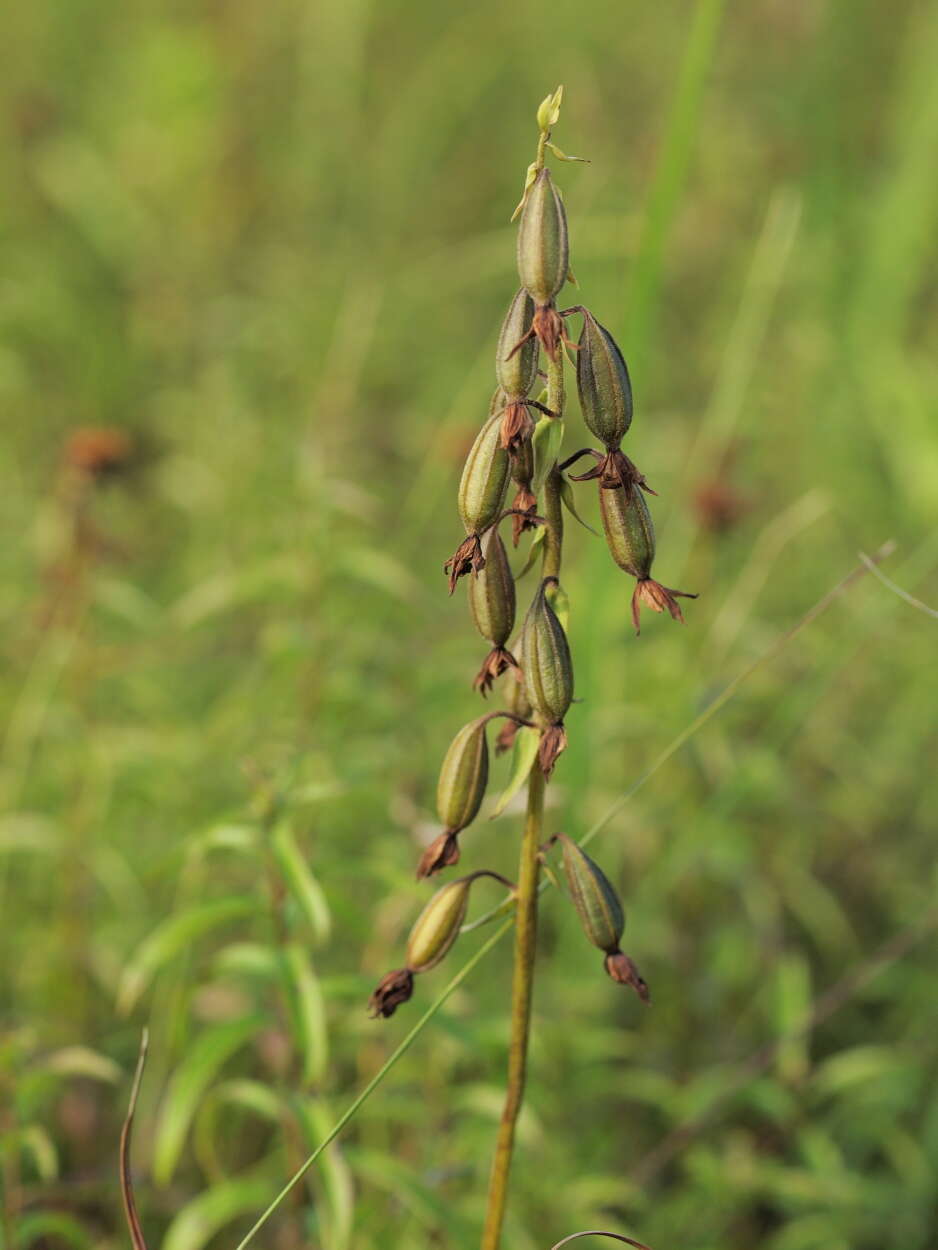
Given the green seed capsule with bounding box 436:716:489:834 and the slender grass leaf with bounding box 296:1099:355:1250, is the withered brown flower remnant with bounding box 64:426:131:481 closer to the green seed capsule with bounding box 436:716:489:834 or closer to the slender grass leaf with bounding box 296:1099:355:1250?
the slender grass leaf with bounding box 296:1099:355:1250

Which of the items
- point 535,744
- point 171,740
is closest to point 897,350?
point 171,740

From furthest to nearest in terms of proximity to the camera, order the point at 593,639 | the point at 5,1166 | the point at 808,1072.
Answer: the point at 808,1072 → the point at 593,639 → the point at 5,1166

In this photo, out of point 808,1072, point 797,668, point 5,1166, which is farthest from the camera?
point 797,668

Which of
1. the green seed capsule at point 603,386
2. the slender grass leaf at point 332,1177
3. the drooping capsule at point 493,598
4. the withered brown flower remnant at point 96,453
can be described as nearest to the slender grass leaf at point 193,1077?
the slender grass leaf at point 332,1177

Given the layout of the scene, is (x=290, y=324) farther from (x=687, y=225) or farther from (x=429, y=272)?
(x=687, y=225)

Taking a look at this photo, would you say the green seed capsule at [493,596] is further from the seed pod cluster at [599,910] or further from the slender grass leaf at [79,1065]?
the slender grass leaf at [79,1065]

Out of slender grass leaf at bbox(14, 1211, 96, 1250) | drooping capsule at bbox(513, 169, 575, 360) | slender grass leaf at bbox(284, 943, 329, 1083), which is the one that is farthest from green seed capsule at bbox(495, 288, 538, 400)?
slender grass leaf at bbox(14, 1211, 96, 1250)
